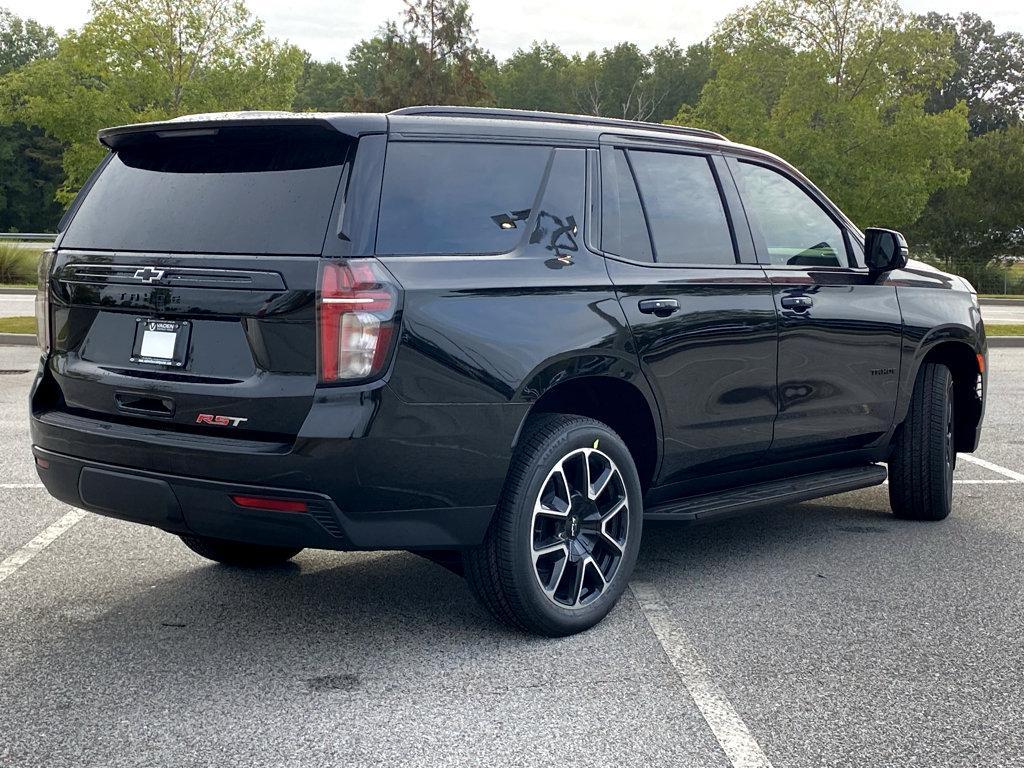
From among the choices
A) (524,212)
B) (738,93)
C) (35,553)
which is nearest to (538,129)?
(524,212)

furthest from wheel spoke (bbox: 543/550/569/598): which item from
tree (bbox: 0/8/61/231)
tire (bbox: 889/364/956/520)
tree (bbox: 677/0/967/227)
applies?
tree (bbox: 0/8/61/231)

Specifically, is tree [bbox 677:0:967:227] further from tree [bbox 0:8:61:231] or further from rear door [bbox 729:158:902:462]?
tree [bbox 0:8:61:231]

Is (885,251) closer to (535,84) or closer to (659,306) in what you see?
(659,306)

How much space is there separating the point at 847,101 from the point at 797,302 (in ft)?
102

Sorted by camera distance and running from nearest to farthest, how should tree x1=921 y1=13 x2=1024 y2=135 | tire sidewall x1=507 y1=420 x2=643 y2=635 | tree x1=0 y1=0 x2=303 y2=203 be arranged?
tire sidewall x1=507 y1=420 x2=643 y2=635
tree x1=0 y1=0 x2=303 y2=203
tree x1=921 y1=13 x2=1024 y2=135

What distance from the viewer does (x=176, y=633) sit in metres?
4.69

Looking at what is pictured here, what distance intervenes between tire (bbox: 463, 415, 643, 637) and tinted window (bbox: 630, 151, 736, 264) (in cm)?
91

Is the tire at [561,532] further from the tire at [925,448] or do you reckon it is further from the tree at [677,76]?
the tree at [677,76]

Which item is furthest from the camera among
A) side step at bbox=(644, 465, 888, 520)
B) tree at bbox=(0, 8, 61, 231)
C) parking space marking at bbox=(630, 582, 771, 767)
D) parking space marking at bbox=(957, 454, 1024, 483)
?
tree at bbox=(0, 8, 61, 231)

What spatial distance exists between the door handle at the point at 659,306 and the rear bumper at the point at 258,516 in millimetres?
1089

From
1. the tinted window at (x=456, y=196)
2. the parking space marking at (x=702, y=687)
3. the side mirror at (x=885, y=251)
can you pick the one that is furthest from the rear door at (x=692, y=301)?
the side mirror at (x=885, y=251)

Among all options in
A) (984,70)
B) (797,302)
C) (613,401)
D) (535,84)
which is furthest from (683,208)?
(535,84)

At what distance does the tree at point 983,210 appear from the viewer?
193ft

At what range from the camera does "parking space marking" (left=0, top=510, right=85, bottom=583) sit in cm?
560
